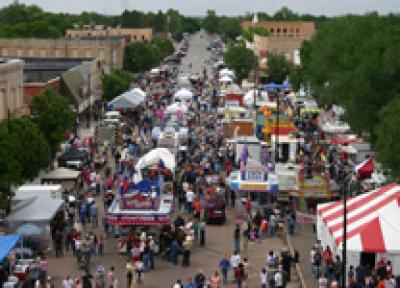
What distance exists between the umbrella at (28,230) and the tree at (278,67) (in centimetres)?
6188

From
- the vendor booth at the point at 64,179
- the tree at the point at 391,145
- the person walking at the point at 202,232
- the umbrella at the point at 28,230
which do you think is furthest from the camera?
the vendor booth at the point at 64,179

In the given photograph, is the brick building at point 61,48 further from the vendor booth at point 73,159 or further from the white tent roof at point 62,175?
the white tent roof at point 62,175

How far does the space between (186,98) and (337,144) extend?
71.1 feet

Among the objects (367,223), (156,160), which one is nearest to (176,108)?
(156,160)

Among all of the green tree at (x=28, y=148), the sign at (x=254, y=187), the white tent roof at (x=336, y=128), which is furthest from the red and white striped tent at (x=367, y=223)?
the white tent roof at (x=336, y=128)

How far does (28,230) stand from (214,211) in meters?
7.16

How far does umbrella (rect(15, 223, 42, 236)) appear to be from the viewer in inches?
945

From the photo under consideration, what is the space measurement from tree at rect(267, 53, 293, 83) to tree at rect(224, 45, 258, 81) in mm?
3967

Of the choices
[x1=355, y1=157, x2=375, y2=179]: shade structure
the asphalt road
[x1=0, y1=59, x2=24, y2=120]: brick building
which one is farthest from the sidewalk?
[x1=0, y1=59, x2=24, y2=120]: brick building

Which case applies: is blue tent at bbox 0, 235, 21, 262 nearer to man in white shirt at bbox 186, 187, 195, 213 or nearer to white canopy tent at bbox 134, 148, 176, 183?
man in white shirt at bbox 186, 187, 195, 213

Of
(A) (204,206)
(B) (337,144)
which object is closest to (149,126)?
(B) (337,144)

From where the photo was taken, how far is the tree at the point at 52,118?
118ft

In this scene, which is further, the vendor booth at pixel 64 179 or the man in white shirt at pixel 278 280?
the vendor booth at pixel 64 179

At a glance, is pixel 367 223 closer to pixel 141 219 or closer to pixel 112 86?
pixel 141 219
